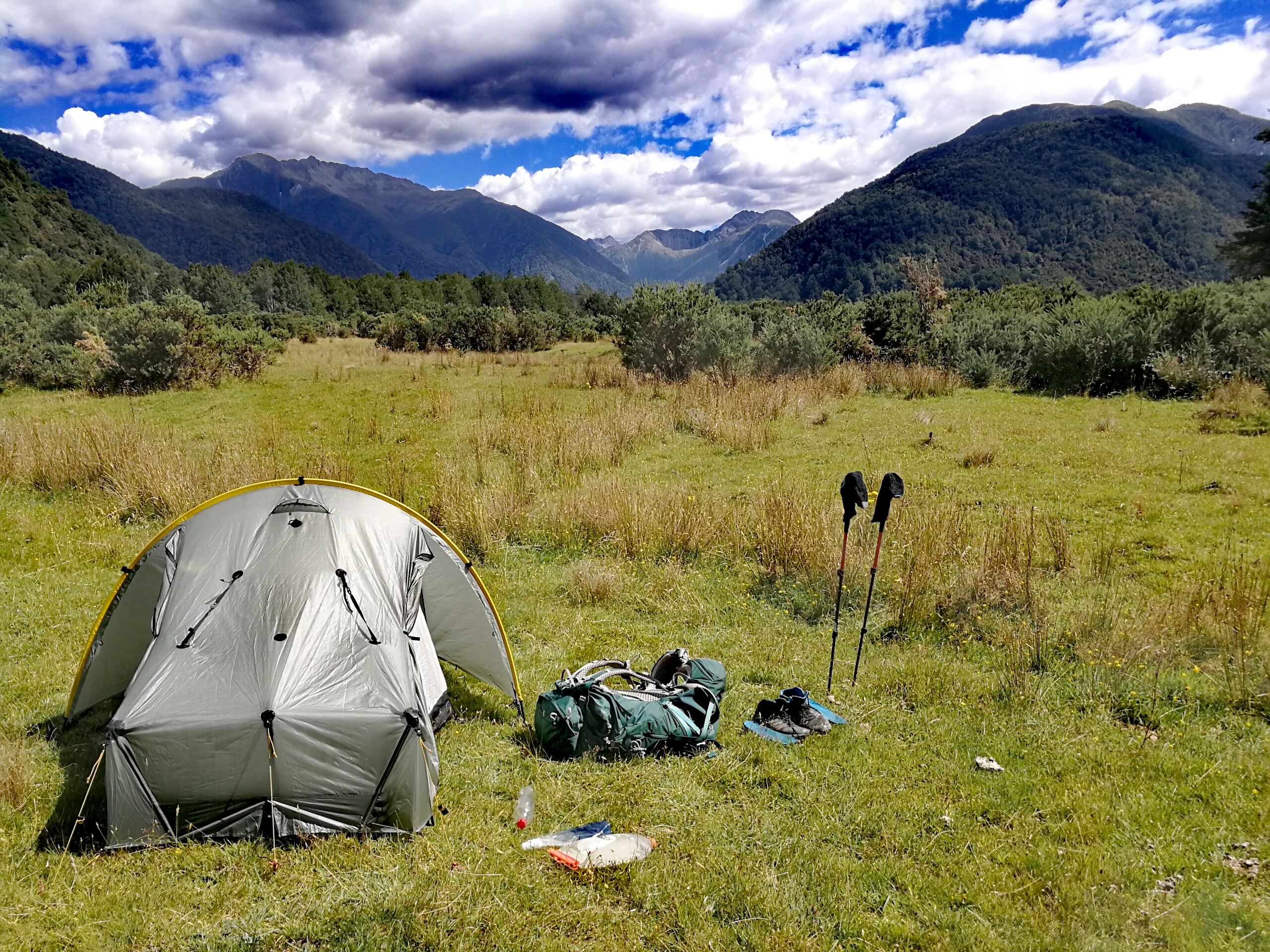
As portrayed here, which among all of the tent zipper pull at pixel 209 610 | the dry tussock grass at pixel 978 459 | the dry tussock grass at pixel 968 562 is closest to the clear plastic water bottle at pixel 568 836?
the tent zipper pull at pixel 209 610

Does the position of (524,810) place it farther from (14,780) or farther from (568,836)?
(14,780)

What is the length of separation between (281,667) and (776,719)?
3.27 meters

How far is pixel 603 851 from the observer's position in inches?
151

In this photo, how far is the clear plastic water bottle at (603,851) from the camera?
374cm

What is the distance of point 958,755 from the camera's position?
15.4 feet

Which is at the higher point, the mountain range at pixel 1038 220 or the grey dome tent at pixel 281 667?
the mountain range at pixel 1038 220

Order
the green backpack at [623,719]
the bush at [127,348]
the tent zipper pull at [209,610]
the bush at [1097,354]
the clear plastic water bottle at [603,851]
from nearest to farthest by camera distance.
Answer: the clear plastic water bottle at [603,851], the tent zipper pull at [209,610], the green backpack at [623,719], the bush at [1097,354], the bush at [127,348]

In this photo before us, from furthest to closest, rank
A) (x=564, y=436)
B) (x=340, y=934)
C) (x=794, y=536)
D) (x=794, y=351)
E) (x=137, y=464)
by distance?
1. (x=794, y=351)
2. (x=564, y=436)
3. (x=137, y=464)
4. (x=794, y=536)
5. (x=340, y=934)

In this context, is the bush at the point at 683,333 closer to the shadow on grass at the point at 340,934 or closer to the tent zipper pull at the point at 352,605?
the tent zipper pull at the point at 352,605

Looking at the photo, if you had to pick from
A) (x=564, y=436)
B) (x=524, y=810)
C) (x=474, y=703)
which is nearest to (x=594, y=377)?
(x=564, y=436)

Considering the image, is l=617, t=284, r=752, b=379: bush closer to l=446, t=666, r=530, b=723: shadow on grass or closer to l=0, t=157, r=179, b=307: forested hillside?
l=446, t=666, r=530, b=723: shadow on grass

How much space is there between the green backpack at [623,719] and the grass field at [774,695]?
171 millimetres

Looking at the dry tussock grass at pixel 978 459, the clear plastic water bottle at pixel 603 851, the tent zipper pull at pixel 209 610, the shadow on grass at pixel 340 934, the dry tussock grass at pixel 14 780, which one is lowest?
the clear plastic water bottle at pixel 603 851

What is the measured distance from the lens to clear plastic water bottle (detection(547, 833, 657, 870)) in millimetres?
3744
